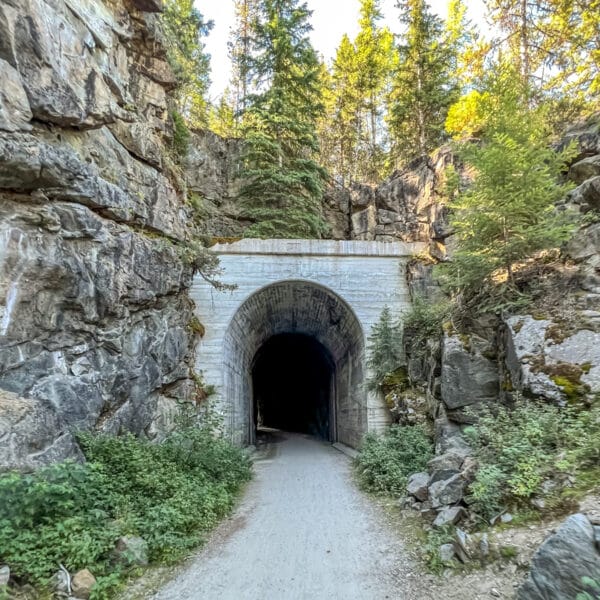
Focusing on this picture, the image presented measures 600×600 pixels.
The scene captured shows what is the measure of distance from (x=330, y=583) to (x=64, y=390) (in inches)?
180

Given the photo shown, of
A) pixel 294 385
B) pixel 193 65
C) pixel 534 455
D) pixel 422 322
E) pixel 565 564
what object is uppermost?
pixel 193 65

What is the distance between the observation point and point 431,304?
10.6 metres

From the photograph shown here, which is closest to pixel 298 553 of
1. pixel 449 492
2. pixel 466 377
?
pixel 449 492

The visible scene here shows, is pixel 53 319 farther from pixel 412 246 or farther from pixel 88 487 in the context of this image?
pixel 412 246

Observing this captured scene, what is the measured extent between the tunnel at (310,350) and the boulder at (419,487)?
15.2ft

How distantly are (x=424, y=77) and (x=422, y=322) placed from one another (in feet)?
51.3

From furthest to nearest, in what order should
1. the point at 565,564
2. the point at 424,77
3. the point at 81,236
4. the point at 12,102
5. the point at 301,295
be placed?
the point at 424,77 → the point at 301,295 → the point at 81,236 → the point at 12,102 → the point at 565,564

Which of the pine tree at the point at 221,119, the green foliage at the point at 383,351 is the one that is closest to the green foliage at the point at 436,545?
the green foliage at the point at 383,351

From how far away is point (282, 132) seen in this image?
16641 mm

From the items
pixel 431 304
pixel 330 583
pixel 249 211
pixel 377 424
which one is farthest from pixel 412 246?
pixel 330 583

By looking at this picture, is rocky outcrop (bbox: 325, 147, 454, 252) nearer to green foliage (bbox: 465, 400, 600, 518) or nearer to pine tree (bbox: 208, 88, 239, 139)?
green foliage (bbox: 465, 400, 600, 518)

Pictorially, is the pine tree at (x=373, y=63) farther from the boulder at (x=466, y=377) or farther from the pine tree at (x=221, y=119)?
the boulder at (x=466, y=377)

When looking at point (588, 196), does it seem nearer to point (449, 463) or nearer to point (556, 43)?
point (449, 463)

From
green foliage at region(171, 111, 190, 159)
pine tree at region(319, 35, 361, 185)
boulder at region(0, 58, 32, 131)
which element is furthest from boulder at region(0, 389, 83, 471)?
pine tree at region(319, 35, 361, 185)
